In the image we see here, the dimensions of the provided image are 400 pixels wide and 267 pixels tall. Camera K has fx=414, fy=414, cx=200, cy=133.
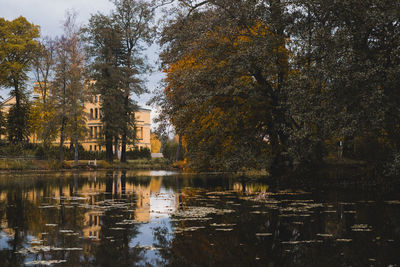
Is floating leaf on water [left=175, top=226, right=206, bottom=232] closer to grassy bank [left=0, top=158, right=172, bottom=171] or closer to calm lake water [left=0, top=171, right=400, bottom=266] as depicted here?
calm lake water [left=0, top=171, right=400, bottom=266]

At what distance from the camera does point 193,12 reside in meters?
23.1

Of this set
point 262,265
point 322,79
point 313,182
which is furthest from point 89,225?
point 313,182

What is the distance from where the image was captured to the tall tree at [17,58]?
5044 centimetres

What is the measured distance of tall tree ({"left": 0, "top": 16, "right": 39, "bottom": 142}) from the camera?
50438mm

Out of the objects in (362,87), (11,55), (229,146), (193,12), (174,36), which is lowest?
(229,146)

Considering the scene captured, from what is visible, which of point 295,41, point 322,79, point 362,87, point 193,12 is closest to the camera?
point 362,87

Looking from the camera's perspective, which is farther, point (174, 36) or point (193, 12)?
point (193, 12)

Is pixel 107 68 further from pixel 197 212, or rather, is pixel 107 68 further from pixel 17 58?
pixel 197 212

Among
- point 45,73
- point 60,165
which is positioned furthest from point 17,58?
point 60,165

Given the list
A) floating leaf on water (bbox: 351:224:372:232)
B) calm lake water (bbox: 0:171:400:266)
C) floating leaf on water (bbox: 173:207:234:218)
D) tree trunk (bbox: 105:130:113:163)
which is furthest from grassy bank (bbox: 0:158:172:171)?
floating leaf on water (bbox: 351:224:372:232)

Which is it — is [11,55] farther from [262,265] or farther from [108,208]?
[262,265]

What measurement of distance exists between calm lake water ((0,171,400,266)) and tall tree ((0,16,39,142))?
4162 cm

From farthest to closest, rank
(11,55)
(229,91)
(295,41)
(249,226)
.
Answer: (11,55) < (229,91) < (295,41) < (249,226)

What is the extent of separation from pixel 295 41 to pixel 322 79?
2332 mm
